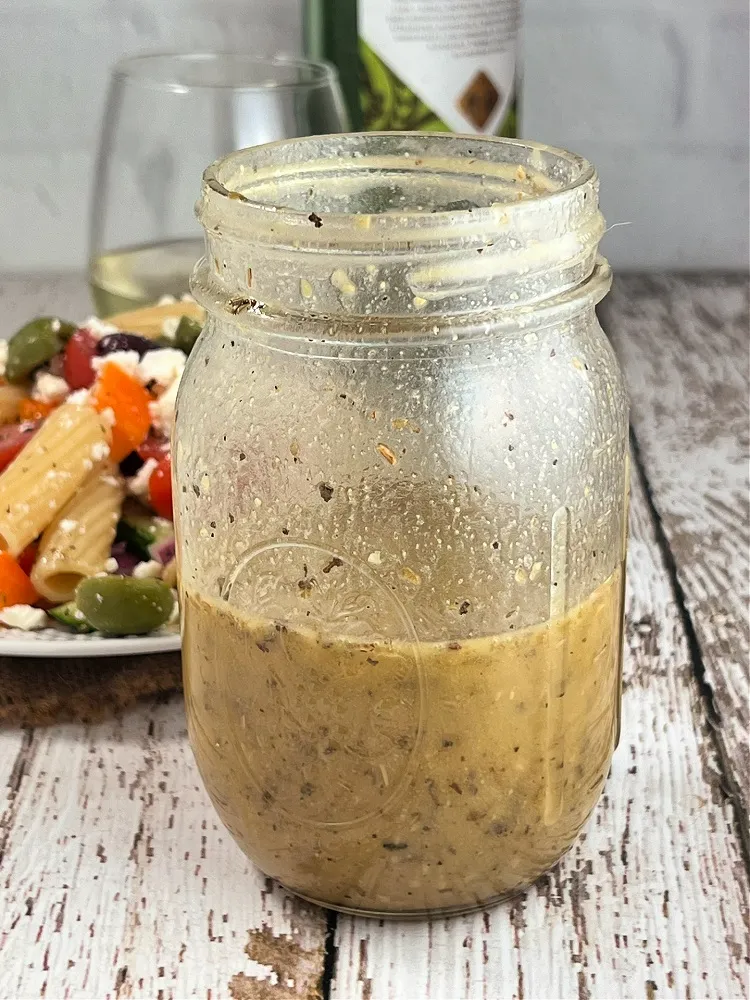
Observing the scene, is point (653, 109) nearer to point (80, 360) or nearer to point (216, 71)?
point (216, 71)

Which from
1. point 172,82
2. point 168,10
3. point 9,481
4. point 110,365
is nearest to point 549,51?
point 168,10

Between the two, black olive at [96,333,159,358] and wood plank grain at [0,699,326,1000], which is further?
black olive at [96,333,159,358]

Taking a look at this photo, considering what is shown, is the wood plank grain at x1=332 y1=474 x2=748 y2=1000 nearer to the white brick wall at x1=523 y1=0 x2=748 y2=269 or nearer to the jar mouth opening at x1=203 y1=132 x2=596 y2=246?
the jar mouth opening at x1=203 y1=132 x2=596 y2=246

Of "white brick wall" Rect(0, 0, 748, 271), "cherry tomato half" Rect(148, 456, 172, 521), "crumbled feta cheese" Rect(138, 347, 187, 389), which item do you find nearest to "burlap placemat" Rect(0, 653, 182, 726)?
"cherry tomato half" Rect(148, 456, 172, 521)

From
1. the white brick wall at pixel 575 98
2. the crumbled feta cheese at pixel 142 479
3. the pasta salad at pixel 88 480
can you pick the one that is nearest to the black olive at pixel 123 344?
the pasta salad at pixel 88 480

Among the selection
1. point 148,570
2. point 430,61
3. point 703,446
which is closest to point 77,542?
point 148,570

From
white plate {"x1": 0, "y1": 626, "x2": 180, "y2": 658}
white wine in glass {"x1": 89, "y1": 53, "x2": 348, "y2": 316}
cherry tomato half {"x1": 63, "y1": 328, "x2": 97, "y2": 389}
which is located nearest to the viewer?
white plate {"x1": 0, "y1": 626, "x2": 180, "y2": 658}

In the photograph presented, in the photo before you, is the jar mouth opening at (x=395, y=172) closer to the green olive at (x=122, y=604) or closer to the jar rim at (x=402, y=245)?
the jar rim at (x=402, y=245)
